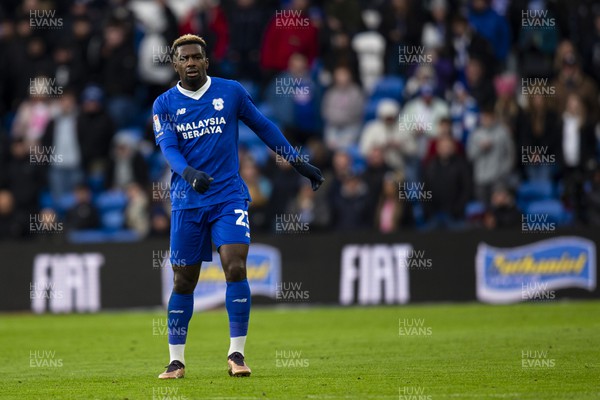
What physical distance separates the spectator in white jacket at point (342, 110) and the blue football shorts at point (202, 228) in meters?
12.6

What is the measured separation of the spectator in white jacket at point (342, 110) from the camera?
23.4 meters

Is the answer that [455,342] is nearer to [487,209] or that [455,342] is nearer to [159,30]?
[487,209]

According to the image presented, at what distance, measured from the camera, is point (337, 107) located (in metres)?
23.5

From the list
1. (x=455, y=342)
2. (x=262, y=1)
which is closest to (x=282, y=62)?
(x=262, y=1)

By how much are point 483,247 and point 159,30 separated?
29.8ft

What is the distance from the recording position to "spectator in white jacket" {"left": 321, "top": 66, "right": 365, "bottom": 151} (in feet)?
76.8

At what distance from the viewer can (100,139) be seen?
79.4 feet

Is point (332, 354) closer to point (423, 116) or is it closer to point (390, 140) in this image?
point (390, 140)

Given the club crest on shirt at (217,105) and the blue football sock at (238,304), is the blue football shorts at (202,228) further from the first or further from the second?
the club crest on shirt at (217,105)

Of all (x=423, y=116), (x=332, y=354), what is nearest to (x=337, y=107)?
(x=423, y=116)

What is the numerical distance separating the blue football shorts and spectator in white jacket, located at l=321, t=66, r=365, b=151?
41.4 ft

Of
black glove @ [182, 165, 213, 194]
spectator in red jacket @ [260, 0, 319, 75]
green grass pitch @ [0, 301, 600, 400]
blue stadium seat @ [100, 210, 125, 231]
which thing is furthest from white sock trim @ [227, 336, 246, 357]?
spectator in red jacket @ [260, 0, 319, 75]

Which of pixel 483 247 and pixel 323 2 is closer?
pixel 483 247

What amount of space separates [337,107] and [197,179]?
1376 cm
